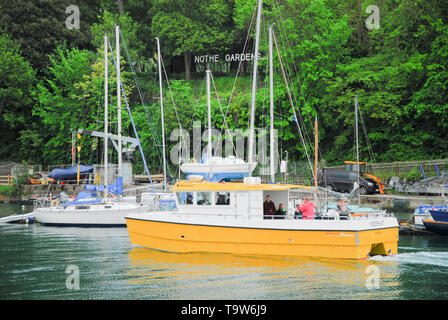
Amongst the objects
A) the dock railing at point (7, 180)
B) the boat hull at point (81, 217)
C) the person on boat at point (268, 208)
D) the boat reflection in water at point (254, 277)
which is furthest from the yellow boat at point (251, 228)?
the dock railing at point (7, 180)

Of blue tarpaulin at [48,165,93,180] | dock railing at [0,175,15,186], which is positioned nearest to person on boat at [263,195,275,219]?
blue tarpaulin at [48,165,93,180]

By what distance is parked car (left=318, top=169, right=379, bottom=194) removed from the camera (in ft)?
117

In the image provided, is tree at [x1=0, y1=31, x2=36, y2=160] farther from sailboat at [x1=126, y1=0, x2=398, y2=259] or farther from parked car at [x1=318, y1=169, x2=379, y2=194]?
sailboat at [x1=126, y1=0, x2=398, y2=259]

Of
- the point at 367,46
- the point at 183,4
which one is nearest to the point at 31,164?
the point at 183,4

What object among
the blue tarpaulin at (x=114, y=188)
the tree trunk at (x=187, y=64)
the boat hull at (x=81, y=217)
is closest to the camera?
the boat hull at (x=81, y=217)

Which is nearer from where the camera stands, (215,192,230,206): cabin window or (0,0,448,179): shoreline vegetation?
(215,192,230,206): cabin window

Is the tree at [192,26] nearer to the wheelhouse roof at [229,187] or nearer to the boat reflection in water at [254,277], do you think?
the wheelhouse roof at [229,187]

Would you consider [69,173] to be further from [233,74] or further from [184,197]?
[184,197]

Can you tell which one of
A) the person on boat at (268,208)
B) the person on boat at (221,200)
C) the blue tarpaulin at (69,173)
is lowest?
the person on boat at (268,208)

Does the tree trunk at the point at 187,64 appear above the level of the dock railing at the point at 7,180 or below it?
above

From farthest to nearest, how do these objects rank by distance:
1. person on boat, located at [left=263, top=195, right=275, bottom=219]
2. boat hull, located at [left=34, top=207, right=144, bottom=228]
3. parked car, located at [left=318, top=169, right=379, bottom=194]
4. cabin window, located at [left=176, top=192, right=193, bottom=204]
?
parked car, located at [left=318, top=169, right=379, bottom=194] < boat hull, located at [left=34, top=207, right=144, bottom=228] < cabin window, located at [left=176, top=192, right=193, bottom=204] < person on boat, located at [left=263, top=195, right=275, bottom=219]

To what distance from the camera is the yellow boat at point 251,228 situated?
64.3ft

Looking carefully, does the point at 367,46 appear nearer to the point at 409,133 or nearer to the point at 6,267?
the point at 409,133
